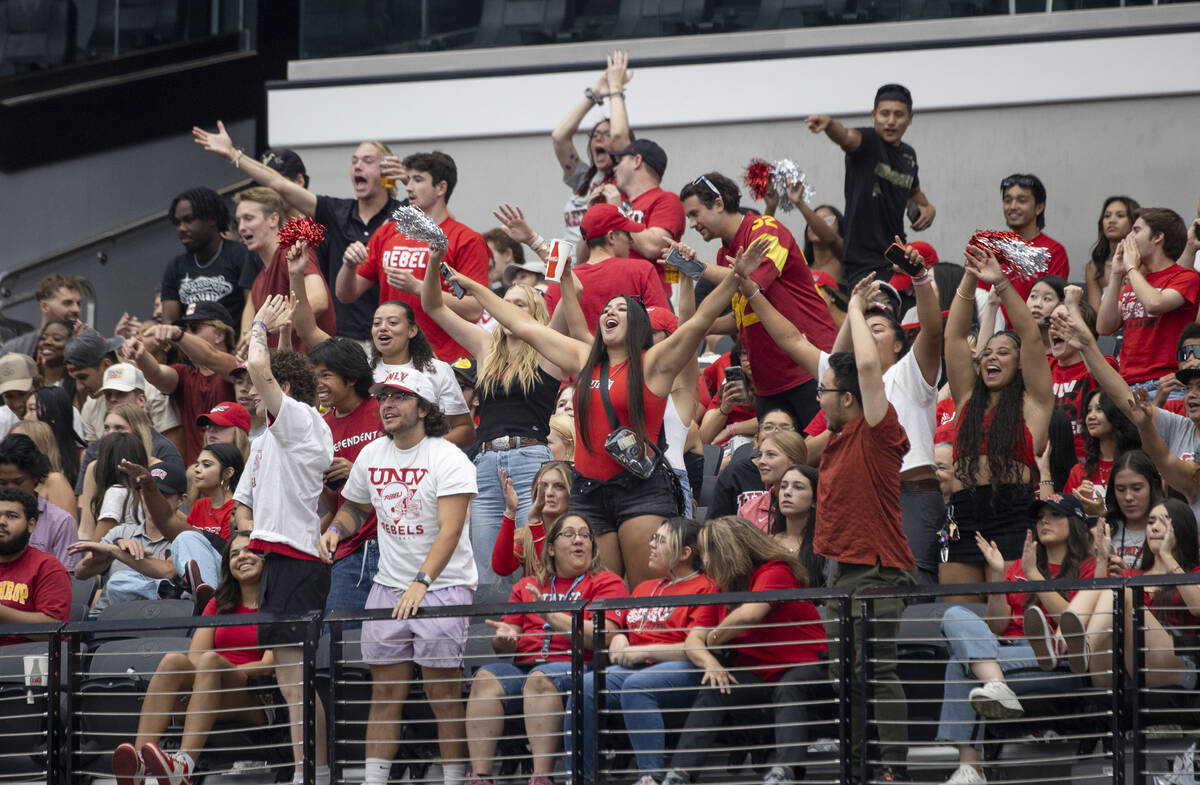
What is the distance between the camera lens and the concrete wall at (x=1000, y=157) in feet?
39.3

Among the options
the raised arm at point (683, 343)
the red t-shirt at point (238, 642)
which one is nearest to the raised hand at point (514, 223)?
the raised arm at point (683, 343)

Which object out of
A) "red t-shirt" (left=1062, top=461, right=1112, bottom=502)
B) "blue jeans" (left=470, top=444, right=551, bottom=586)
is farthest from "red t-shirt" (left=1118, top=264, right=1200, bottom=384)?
"blue jeans" (left=470, top=444, right=551, bottom=586)

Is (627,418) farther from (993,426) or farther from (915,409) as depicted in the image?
(993,426)

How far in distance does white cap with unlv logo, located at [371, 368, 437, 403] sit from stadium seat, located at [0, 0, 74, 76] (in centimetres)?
915

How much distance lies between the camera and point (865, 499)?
635 centimetres

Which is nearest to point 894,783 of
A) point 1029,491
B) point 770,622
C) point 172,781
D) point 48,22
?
point 770,622

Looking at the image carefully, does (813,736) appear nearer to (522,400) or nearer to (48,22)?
(522,400)

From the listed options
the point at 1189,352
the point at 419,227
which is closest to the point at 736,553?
the point at 419,227

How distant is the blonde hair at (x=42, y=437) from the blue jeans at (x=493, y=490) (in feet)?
8.44

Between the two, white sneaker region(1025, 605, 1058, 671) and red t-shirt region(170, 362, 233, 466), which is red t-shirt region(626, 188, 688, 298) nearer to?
red t-shirt region(170, 362, 233, 466)

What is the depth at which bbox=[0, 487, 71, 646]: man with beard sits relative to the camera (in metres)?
7.50

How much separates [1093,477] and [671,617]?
8.16 feet

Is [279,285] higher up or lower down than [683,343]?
higher up

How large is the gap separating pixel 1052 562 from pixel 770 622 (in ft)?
4.40
